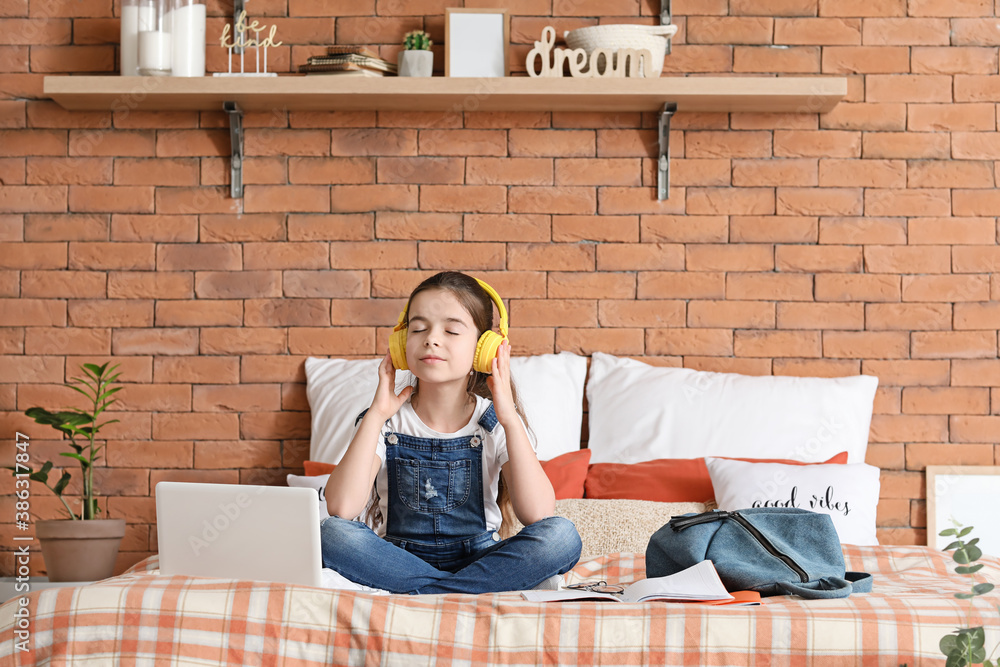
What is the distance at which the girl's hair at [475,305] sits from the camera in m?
A: 1.71

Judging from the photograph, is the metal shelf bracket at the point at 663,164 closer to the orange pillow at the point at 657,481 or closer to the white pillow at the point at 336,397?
the orange pillow at the point at 657,481

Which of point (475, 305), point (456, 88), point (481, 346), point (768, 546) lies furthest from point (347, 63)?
point (768, 546)

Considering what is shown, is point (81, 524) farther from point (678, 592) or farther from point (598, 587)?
point (678, 592)

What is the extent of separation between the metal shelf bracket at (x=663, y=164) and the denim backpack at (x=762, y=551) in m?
1.17

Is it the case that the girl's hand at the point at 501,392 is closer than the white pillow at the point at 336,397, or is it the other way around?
the girl's hand at the point at 501,392

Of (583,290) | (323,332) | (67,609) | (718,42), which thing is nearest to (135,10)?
(323,332)

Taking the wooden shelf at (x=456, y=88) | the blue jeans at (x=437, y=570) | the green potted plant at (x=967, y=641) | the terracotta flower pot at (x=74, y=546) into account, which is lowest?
the terracotta flower pot at (x=74, y=546)

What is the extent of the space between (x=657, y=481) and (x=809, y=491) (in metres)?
0.35

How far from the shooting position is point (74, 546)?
7.42 ft

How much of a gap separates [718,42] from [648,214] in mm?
540

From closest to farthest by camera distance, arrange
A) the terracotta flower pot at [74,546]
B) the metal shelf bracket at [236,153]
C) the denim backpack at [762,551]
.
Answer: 1. the denim backpack at [762,551]
2. the terracotta flower pot at [74,546]
3. the metal shelf bracket at [236,153]

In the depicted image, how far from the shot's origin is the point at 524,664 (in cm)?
107

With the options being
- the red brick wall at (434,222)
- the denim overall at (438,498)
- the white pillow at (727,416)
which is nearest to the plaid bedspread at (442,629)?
the denim overall at (438,498)

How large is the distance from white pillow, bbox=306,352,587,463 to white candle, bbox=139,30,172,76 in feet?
2.99
